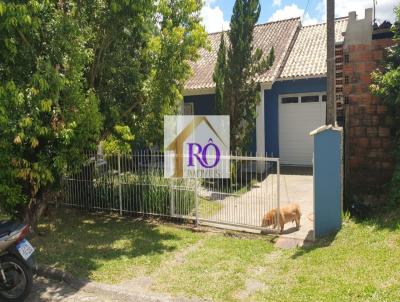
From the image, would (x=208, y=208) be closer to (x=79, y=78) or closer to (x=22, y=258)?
(x=79, y=78)

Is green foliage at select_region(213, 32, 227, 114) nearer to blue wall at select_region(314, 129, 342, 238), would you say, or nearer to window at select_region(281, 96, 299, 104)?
window at select_region(281, 96, 299, 104)

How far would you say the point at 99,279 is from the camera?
16.8ft

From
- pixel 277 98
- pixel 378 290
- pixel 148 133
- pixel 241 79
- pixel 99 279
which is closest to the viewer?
pixel 378 290

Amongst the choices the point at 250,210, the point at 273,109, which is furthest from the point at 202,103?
the point at 250,210

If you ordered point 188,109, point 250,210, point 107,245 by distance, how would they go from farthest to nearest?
point 188,109 < point 250,210 < point 107,245

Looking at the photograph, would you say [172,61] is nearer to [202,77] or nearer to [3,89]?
[3,89]

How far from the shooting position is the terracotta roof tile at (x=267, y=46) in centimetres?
1395

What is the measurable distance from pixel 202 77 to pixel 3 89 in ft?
34.5

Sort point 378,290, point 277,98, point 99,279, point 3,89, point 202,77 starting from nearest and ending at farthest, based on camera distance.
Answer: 1. point 378,290
2. point 3,89
3. point 99,279
4. point 277,98
5. point 202,77

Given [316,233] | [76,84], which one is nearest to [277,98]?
[316,233]

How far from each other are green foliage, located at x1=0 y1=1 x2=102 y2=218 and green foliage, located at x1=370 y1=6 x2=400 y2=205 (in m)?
5.03

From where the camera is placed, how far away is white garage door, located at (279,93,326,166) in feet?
43.7

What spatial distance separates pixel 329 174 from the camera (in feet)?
20.4

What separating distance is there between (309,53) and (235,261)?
411 inches
